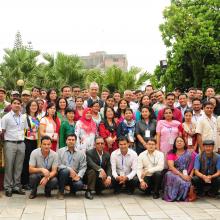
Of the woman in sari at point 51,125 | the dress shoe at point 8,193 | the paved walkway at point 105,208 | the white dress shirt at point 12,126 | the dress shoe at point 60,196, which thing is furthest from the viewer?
the woman in sari at point 51,125

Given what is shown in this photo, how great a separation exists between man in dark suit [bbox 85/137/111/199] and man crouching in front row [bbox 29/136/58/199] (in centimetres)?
64

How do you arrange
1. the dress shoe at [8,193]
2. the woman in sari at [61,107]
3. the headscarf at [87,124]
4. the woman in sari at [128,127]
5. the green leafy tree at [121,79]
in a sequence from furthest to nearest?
the green leafy tree at [121,79] → the woman in sari at [61,107] → the woman in sari at [128,127] → the headscarf at [87,124] → the dress shoe at [8,193]

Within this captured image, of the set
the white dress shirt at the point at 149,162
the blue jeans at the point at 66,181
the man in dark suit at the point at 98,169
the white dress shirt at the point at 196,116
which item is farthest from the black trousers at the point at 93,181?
the white dress shirt at the point at 196,116

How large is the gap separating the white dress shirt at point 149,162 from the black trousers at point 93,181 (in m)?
0.74

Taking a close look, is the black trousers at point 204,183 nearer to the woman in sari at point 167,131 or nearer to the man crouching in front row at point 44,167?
the woman in sari at point 167,131

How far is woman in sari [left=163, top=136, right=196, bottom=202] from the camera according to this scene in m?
7.28

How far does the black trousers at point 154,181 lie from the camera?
24.7 ft

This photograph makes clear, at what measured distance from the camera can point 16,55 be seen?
23.6m

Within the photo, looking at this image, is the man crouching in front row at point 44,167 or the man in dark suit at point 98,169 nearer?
the man crouching in front row at point 44,167

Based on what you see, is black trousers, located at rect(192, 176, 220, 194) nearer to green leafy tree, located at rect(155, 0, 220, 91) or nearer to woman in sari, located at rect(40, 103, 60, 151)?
woman in sari, located at rect(40, 103, 60, 151)

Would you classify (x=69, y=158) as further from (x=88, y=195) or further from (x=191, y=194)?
(x=191, y=194)

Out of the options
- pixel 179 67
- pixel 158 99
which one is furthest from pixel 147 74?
pixel 158 99

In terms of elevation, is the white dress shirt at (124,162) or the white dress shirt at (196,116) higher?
the white dress shirt at (196,116)

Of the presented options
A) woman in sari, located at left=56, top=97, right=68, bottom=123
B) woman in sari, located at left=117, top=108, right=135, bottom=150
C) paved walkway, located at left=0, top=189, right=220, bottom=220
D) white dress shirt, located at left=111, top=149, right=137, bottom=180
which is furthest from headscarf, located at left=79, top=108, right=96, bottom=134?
paved walkway, located at left=0, top=189, right=220, bottom=220
